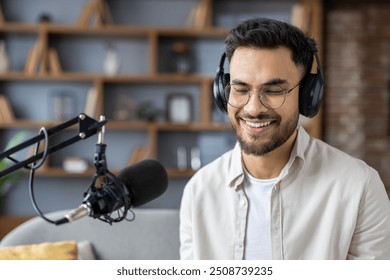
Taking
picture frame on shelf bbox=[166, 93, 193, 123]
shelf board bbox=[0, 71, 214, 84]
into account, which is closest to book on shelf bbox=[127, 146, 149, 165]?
picture frame on shelf bbox=[166, 93, 193, 123]

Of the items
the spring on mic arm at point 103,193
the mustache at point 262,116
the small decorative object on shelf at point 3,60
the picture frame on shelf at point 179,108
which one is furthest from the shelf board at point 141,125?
the spring on mic arm at point 103,193

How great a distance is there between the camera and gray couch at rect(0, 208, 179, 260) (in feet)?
7.54

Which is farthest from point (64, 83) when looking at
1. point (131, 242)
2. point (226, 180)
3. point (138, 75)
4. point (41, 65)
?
point (226, 180)

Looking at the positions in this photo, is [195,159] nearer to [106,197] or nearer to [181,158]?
[181,158]

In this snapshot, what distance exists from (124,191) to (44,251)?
137 centimetres

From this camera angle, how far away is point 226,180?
5.32 feet

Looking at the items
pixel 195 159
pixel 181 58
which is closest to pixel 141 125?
pixel 195 159

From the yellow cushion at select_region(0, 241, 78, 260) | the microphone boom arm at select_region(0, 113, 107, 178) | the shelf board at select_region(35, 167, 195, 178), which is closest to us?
the microphone boom arm at select_region(0, 113, 107, 178)

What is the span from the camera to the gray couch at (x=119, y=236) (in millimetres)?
2299

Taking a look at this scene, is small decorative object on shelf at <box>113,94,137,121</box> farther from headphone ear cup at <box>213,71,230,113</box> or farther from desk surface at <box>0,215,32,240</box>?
headphone ear cup at <box>213,71,230,113</box>

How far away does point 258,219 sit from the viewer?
1.55 metres

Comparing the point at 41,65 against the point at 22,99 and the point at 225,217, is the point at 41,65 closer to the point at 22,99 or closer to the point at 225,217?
the point at 22,99

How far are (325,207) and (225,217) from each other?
263 mm
